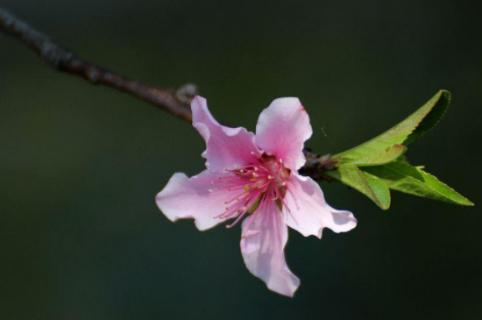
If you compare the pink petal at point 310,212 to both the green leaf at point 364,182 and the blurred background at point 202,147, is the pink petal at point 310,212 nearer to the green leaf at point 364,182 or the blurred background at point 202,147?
the green leaf at point 364,182

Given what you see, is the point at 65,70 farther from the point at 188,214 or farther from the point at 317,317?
the point at 317,317

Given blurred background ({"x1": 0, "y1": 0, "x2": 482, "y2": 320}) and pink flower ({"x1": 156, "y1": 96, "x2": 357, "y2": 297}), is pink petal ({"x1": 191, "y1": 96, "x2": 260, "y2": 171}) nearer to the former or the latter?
pink flower ({"x1": 156, "y1": 96, "x2": 357, "y2": 297})

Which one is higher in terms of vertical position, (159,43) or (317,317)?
(159,43)

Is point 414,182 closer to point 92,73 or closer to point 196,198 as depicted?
point 196,198

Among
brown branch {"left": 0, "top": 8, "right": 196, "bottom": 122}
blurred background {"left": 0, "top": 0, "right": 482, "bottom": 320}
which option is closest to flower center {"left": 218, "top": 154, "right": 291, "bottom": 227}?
brown branch {"left": 0, "top": 8, "right": 196, "bottom": 122}

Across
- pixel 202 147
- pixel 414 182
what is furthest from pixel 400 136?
pixel 202 147

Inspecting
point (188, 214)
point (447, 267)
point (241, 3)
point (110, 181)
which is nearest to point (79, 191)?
point (110, 181)

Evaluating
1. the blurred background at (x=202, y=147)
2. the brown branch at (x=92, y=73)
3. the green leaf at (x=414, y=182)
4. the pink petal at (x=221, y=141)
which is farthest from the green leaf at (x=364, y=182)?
the blurred background at (x=202, y=147)
